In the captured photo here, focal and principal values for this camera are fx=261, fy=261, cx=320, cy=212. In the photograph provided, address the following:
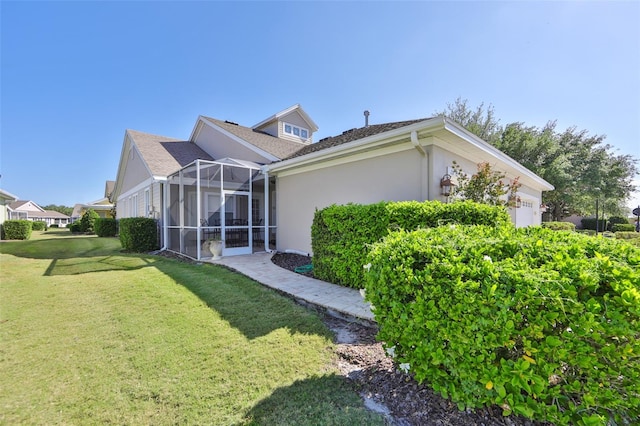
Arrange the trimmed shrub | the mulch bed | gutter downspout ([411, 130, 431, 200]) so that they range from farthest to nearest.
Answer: the trimmed shrub < gutter downspout ([411, 130, 431, 200]) < the mulch bed

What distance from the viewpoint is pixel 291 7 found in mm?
8477

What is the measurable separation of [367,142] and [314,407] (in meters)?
5.67

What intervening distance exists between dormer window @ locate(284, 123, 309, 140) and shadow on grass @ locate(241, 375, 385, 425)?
15.5 metres

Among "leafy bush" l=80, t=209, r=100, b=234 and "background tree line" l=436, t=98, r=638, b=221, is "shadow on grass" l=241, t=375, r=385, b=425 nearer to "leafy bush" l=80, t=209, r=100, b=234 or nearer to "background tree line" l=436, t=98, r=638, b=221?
"background tree line" l=436, t=98, r=638, b=221

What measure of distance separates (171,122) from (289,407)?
20.5 metres

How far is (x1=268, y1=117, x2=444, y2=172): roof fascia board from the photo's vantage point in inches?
→ 215

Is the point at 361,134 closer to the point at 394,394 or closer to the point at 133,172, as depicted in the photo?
the point at 394,394

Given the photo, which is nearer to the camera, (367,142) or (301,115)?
(367,142)

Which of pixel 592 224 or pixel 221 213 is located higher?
pixel 221 213

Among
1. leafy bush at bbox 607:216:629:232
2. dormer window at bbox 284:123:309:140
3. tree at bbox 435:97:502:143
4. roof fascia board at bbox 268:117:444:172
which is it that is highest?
tree at bbox 435:97:502:143

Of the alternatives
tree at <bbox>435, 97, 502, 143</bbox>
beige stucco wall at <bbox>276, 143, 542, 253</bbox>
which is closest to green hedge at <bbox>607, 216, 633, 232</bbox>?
tree at <bbox>435, 97, 502, 143</bbox>

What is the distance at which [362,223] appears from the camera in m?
5.47

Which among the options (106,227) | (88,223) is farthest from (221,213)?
(88,223)

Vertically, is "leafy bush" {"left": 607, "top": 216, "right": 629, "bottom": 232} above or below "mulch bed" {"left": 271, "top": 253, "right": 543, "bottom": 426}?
above
